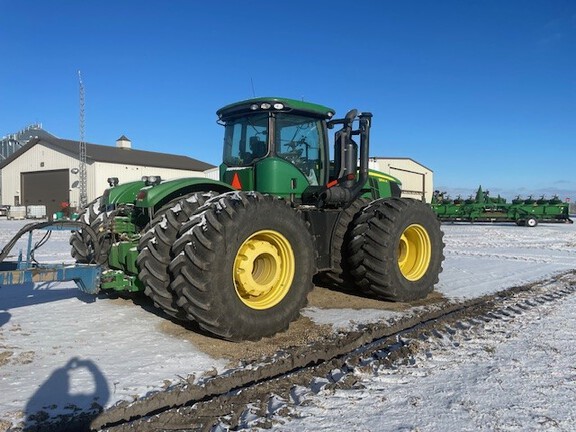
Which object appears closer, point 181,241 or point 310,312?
point 181,241

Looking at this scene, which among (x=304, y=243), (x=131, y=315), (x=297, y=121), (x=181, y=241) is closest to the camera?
(x=181, y=241)

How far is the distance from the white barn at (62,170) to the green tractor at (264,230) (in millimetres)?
31669

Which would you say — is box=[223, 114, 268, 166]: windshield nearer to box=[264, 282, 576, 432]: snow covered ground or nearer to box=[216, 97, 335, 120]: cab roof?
box=[216, 97, 335, 120]: cab roof

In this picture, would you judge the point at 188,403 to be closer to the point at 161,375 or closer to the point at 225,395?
the point at 225,395

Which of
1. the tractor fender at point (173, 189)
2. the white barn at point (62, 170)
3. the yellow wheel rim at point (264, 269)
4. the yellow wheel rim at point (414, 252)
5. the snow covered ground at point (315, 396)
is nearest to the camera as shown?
the snow covered ground at point (315, 396)

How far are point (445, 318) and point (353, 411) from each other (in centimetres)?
279

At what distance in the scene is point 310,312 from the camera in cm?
591

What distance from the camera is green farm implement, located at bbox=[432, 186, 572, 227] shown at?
26.9m

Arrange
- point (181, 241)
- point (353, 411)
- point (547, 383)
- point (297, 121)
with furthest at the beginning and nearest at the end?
1. point (297, 121)
2. point (181, 241)
3. point (547, 383)
4. point (353, 411)

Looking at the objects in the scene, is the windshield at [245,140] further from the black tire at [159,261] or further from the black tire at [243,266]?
the black tire at [159,261]

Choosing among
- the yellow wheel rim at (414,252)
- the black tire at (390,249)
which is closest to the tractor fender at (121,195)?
the black tire at (390,249)

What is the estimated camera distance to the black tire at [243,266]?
4180mm

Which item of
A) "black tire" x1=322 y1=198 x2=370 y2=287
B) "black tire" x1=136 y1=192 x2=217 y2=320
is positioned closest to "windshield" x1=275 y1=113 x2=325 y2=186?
"black tire" x1=322 y1=198 x2=370 y2=287

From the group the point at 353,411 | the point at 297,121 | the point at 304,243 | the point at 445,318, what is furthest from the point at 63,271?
the point at 445,318
